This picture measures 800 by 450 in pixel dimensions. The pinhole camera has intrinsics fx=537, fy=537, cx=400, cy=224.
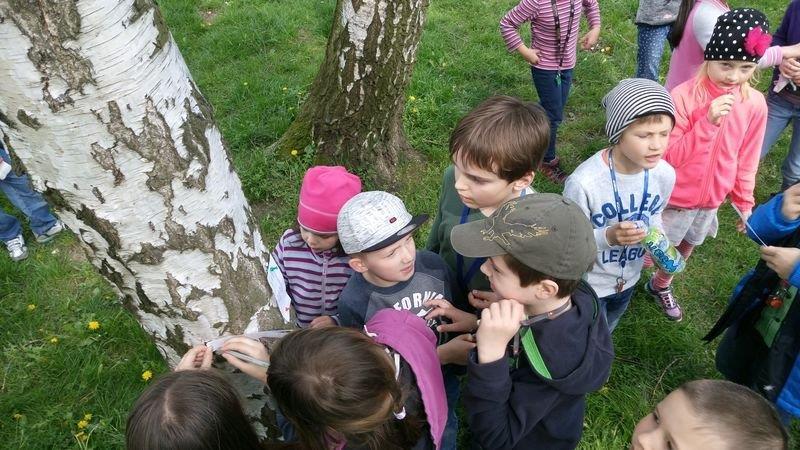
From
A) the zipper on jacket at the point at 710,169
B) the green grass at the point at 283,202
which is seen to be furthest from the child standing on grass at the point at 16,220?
the zipper on jacket at the point at 710,169

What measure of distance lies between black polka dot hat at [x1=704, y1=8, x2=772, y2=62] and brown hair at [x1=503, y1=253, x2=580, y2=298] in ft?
5.45

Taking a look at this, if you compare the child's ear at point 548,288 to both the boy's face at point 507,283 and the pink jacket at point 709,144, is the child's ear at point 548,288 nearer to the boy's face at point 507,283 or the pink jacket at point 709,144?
the boy's face at point 507,283

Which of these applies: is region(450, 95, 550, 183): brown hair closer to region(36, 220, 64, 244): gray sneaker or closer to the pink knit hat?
the pink knit hat

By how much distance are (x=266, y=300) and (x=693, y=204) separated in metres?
2.25

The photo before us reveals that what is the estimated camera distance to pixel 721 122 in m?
2.62

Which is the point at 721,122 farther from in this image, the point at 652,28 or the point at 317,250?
the point at 317,250

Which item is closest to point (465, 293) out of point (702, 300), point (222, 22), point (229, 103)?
point (702, 300)

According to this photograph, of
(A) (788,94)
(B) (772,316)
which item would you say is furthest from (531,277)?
(A) (788,94)

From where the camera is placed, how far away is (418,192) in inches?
155

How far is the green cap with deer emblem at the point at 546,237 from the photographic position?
155 cm

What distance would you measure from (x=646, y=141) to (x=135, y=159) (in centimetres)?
195

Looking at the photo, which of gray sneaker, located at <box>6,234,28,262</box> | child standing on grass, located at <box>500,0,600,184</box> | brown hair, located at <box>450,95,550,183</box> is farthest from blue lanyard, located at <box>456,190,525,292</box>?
gray sneaker, located at <box>6,234,28,262</box>

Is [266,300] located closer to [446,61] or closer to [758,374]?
[758,374]

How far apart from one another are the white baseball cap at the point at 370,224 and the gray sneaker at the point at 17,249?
297cm
